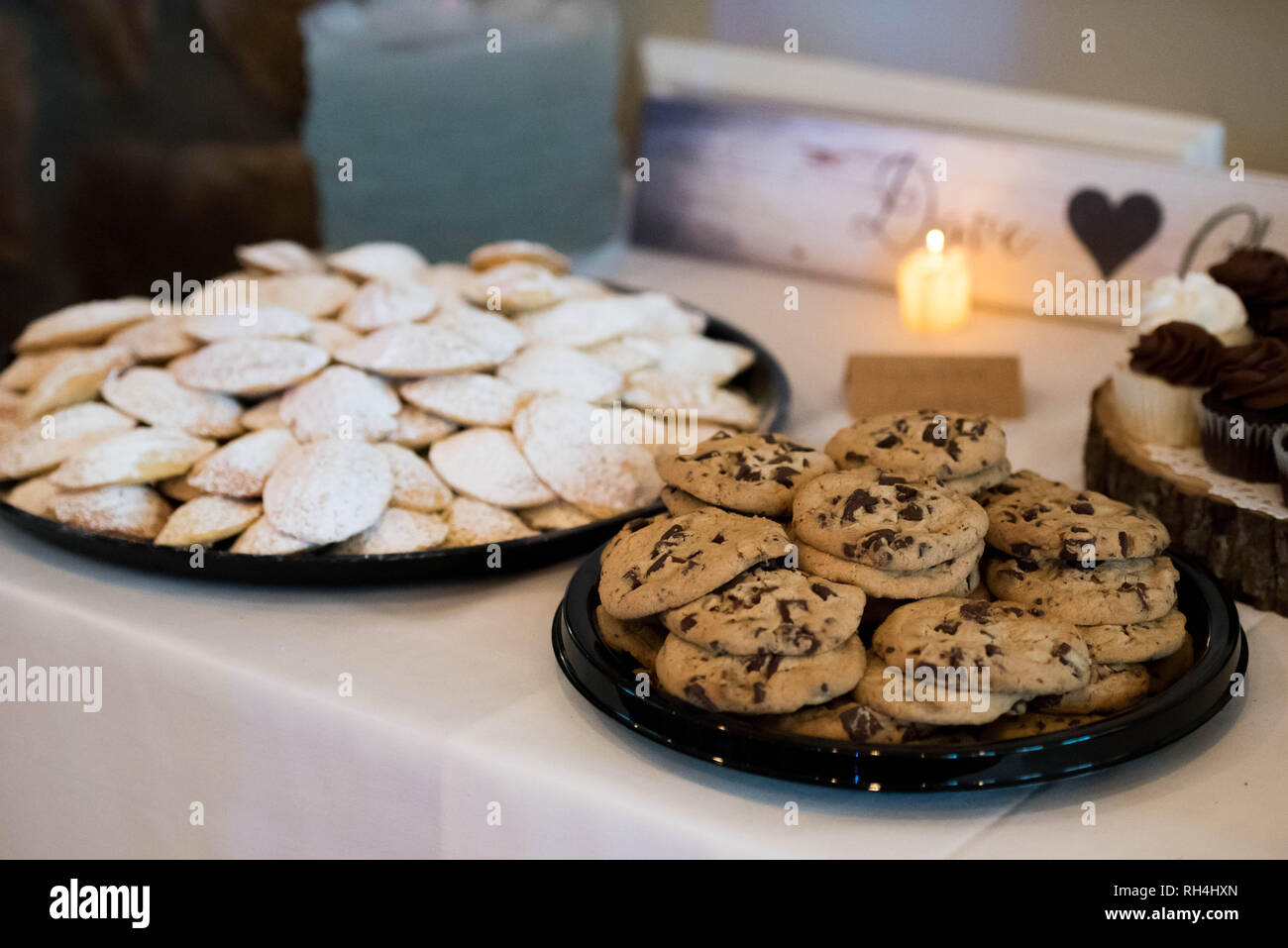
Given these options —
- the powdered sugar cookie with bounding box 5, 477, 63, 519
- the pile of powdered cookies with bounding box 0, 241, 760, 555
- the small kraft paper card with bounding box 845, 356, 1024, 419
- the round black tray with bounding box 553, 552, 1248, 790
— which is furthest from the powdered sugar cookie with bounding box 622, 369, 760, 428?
the powdered sugar cookie with bounding box 5, 477, 63, 519

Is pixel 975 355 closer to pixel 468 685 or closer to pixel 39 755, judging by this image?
pixel 468 685

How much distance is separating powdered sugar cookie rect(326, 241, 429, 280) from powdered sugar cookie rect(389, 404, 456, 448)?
0.32 metres

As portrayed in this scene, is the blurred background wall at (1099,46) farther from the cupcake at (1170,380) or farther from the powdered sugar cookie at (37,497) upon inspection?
the powdered sugar cookie at (37,497)

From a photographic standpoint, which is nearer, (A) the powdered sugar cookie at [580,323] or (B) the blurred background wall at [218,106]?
(A) the powdered sugar cookie at [580,323]

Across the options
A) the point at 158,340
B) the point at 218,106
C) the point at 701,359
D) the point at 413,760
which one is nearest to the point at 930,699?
the point at 413,760

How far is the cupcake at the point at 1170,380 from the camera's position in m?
1.23

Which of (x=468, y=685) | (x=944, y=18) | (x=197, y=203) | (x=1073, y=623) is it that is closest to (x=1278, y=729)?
(x=1073, y=623)

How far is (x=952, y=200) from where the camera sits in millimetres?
1927

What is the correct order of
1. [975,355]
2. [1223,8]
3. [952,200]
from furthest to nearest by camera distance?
[952,200] → [1223,8] → [975,355]

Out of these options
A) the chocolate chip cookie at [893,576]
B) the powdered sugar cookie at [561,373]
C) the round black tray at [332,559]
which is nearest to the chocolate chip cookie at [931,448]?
the chocolate chip cookie at [893,576]

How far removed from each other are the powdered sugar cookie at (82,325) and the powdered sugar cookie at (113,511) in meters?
0.32

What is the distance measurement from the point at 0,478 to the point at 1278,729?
46.9 inches

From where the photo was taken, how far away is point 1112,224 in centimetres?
180

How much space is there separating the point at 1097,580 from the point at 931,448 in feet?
0.58
